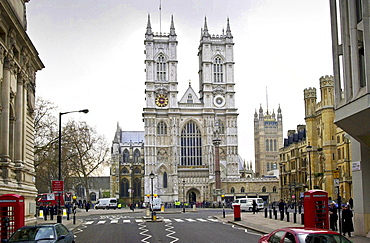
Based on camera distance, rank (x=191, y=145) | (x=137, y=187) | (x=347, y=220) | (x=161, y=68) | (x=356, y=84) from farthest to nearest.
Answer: (x=137, y=187) → (x=161, y=68) → (x=191, y=145) → (x=347, y=220) → (x=356, y=84)

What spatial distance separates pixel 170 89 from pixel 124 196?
31.1m

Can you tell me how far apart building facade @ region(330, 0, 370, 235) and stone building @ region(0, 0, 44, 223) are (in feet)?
47.0

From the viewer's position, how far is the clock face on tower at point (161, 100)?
323ft

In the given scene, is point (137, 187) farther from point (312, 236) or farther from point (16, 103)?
point (312, 236)

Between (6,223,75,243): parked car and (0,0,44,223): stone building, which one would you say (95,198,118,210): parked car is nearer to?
(0,0,44,223): stone building

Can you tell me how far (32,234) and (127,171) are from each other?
10563 cm

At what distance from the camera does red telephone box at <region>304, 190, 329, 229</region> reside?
20.0 m

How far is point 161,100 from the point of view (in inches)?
3880

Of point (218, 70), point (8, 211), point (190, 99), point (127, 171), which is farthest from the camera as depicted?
point (127, 171)

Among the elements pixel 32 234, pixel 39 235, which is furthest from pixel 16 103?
pixel 39 235

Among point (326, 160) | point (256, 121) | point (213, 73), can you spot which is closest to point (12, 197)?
point (326, 160)

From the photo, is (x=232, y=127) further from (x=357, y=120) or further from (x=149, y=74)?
(x=357, y=120)

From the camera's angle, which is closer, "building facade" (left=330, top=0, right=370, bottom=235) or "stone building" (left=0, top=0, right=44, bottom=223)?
"building facade" (left=330, top=0, right=370, bottom=235)

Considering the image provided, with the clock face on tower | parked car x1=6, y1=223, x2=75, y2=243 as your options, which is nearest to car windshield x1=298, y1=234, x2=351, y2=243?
parked car x1=6, y1=223, x2=75, y2=243
